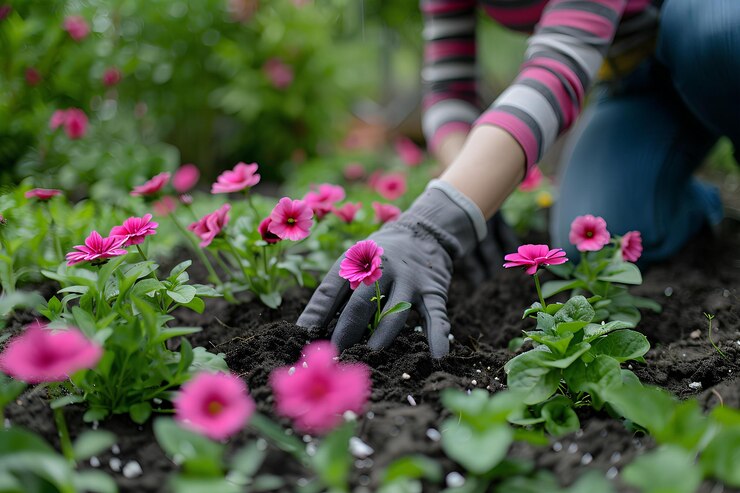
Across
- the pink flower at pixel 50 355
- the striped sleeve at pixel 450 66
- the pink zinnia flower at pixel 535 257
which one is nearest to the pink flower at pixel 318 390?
the pink flower at pixel 50 355

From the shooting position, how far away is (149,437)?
856 millimetres

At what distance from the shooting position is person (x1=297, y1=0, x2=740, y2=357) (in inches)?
45.9

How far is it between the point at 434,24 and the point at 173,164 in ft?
3.55

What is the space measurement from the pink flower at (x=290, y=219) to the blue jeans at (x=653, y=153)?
2.77 ft

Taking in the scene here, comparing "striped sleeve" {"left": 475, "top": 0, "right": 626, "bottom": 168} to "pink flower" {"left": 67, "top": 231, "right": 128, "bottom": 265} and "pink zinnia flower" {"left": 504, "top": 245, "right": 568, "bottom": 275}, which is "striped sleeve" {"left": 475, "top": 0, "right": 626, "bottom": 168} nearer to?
"pink zinnia flower" {"left": 504, "top": 245, "right": 568, "bottom": 275}

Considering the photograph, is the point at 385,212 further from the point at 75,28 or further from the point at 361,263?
the point at 75,28

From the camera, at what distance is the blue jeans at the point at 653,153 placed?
5.24ft

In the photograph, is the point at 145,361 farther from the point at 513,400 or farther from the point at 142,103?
the point at 142,103

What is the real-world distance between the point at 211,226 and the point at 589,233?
2.38ft

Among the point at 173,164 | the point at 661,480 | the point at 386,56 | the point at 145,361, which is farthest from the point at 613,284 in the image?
the point at 386,56

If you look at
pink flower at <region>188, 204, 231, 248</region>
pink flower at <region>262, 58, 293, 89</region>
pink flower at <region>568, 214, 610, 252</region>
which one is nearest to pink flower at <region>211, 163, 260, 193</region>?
pink flower at <region>188, 204, 231, 248</region>

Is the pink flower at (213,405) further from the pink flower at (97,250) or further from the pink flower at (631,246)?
the pink flower at (631,246)

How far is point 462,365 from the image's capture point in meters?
1.06

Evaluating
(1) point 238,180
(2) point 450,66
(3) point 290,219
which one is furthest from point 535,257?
(2) point 450,66
